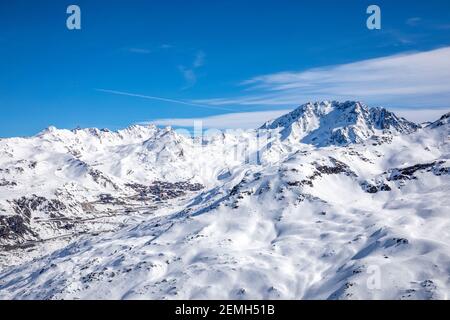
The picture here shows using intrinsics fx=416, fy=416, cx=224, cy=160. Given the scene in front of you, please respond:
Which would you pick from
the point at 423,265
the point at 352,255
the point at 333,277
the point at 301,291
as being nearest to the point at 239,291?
the point at 301,291

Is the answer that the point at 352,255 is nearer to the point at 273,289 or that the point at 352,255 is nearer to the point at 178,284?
the point at 273,289
